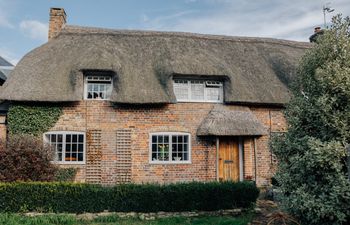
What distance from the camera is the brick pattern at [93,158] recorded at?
13086 mm

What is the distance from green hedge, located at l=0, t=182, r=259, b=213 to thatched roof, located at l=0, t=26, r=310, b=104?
4.62 m

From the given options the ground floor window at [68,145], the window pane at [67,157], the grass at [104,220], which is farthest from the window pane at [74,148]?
the grass at [104,220]

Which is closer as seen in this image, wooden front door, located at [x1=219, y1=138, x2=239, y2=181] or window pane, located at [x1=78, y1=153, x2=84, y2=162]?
window pane, located at [x1=78, y1=153, x2=84, y2=162]

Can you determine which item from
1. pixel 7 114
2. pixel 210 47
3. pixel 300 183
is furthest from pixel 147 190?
pixel 210 47

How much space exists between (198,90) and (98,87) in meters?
4.45

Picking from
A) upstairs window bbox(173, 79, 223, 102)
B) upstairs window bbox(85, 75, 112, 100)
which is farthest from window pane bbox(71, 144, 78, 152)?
upstairs window bbox(173, 79, 223, 102)

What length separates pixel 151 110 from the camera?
13672mm

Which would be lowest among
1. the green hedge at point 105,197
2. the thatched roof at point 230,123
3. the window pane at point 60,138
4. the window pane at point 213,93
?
the green hedge at point 105,197

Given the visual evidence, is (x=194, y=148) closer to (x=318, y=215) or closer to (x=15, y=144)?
(x=15, y=144)

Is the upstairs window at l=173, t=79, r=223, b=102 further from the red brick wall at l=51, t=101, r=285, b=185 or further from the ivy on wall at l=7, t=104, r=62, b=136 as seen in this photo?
the ivy on wall at l=7, t=104, r=62, b=136

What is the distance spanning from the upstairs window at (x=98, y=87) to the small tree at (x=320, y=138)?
8.32m

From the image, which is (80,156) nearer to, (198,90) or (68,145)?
(68,145)

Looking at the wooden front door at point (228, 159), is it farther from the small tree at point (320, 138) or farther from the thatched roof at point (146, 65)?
the small tree at point (320, 138)

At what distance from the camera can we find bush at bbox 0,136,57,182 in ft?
32.9
